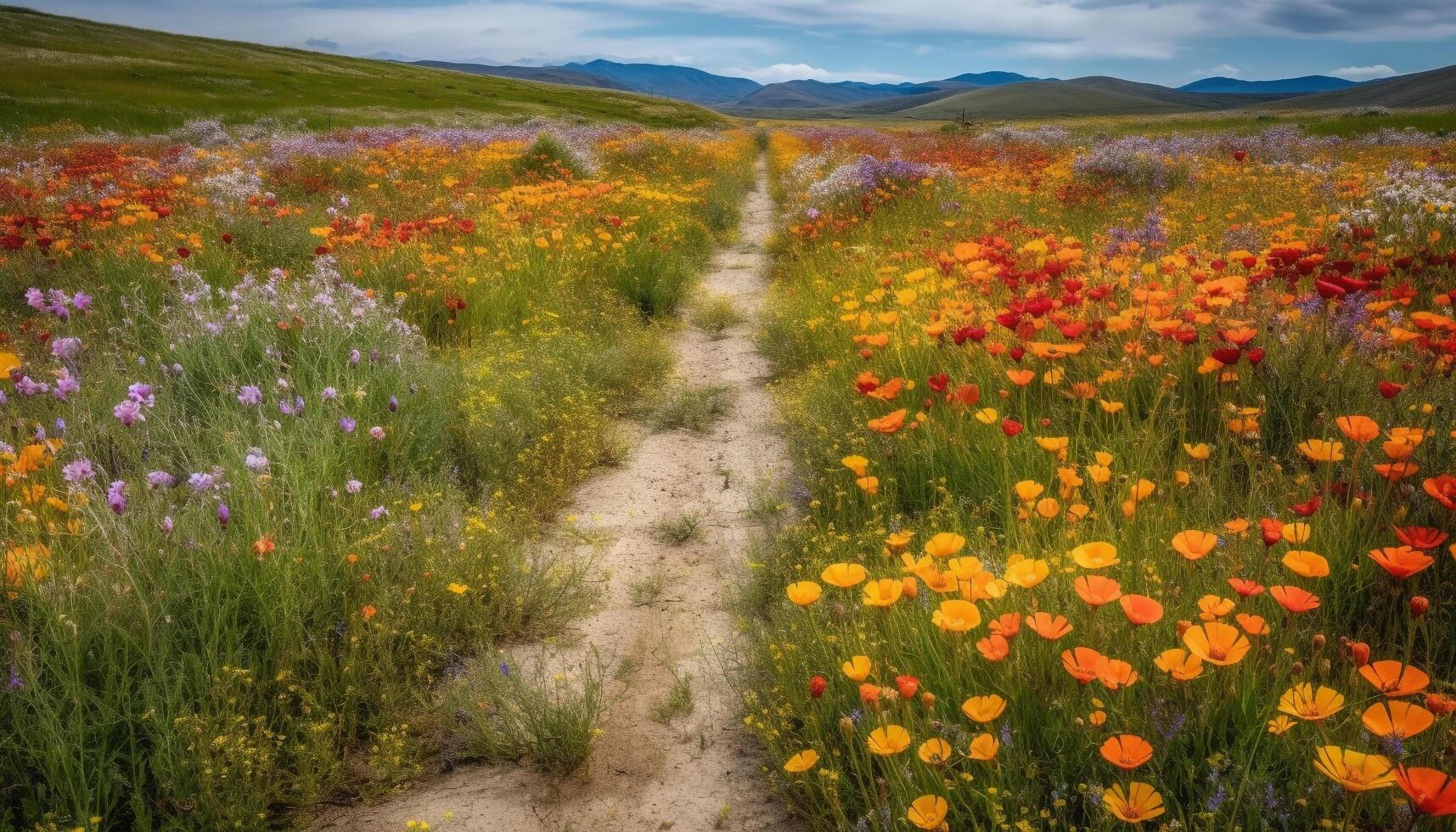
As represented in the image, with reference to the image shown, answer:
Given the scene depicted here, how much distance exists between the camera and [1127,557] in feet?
7.97

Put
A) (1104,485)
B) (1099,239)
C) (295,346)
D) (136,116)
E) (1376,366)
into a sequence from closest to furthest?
(1104,485), (1376,366), (295,346), (1099,239), (136,116)

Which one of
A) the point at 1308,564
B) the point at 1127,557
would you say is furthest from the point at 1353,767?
the point at 1127,557

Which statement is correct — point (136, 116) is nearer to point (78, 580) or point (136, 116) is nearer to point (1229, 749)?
point (78, 580)

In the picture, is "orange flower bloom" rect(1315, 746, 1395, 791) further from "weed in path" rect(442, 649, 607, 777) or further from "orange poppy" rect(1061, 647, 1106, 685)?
"weed in path" rect(442, 649, 607, 777)

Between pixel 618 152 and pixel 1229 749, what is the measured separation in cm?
1946

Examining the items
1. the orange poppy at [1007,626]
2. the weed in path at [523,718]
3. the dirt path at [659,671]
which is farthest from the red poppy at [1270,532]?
the weed in path at [523,718]

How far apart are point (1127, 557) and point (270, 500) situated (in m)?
3.18

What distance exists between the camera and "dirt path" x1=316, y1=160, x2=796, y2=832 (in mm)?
2316

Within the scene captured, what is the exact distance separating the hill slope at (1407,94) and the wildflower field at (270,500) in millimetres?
143975

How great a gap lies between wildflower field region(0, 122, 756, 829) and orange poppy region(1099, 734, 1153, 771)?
1732mm

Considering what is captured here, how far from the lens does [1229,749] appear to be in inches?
65.4

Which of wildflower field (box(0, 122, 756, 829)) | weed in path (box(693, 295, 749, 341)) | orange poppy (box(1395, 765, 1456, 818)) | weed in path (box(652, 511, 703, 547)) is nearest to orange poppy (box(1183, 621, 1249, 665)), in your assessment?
orange poppy (box(1395, 765, 1456, 818))

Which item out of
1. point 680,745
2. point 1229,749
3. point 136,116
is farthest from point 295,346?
point 136,116

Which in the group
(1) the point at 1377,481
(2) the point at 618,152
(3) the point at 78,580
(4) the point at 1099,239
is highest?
(2) the point at 618,152
